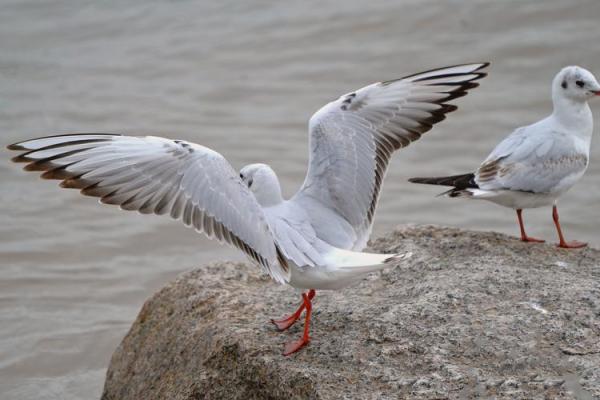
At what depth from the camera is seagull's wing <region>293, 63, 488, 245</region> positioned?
4.51m

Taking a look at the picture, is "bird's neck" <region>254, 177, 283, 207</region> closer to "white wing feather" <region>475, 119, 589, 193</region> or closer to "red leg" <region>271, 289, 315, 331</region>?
"red leg" <region>271, 289, 315, 331</region>

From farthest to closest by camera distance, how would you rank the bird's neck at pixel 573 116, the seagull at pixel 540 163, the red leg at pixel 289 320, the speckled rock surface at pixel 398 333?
the bird's neck at pixel 573 116, the seagull at pixel 540 163, the red leg at pixel 289 320, the speckled rock surface at pixel 398 333

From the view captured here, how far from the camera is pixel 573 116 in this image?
5949mm

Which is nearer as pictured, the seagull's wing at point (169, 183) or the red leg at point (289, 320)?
the seagull's wing at point (169, 183)

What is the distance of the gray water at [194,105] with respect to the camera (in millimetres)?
7574

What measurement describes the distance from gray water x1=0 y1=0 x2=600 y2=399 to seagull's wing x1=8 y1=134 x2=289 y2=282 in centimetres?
248

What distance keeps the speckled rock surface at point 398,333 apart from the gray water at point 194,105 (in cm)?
169

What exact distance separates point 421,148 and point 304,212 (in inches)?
219

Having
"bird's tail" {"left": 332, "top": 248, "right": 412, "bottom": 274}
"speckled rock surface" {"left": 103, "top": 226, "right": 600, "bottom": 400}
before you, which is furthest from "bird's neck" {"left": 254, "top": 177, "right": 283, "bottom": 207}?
"speckled rock surface" {"left": 103, "top": 226, "right": 600, "bottom": 400}

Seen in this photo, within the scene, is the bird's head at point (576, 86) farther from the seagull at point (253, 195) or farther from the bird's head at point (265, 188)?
the bird's head at point (265, 188)

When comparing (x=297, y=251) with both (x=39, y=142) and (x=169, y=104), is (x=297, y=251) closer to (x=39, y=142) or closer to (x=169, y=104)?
(x=39, y=142)

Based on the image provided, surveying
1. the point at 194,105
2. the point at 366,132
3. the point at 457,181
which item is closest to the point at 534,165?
the point at 457,181

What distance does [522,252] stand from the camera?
17.0ft

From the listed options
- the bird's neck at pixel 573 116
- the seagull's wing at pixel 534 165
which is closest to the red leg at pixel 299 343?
the seagull's wing at pixel 534 165
